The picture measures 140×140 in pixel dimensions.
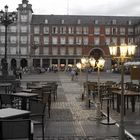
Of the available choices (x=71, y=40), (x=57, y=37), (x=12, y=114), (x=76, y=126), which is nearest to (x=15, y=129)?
(x=12, y=114)

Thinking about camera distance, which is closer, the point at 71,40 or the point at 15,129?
the point at 15,129

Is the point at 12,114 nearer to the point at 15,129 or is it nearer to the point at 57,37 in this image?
the point at 15,129

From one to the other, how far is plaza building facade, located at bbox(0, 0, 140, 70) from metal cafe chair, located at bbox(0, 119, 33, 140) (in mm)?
100873

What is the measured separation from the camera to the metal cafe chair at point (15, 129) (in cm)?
780

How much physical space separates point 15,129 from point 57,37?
104121mm

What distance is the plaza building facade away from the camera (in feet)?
360

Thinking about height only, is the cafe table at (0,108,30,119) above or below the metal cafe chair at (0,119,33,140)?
above

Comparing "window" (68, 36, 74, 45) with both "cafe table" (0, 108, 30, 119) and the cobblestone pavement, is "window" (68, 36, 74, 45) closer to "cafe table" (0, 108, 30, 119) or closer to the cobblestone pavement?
the cobblestone pavement

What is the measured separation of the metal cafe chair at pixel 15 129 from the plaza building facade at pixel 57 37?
101 metres

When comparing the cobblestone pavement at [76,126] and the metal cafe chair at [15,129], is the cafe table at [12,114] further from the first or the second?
the cobblestone pavement at [76,126]

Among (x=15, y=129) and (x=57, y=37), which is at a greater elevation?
(x=57, y=37)

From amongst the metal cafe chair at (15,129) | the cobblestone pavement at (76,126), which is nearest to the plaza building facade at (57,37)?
the cobblestone pavement at (76,126)

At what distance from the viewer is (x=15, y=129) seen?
782 cm

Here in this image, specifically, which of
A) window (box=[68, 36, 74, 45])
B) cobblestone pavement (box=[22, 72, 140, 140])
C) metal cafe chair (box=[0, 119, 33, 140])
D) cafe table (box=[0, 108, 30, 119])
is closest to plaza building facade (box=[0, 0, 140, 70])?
window (box=[68, 36, 74, 45])
